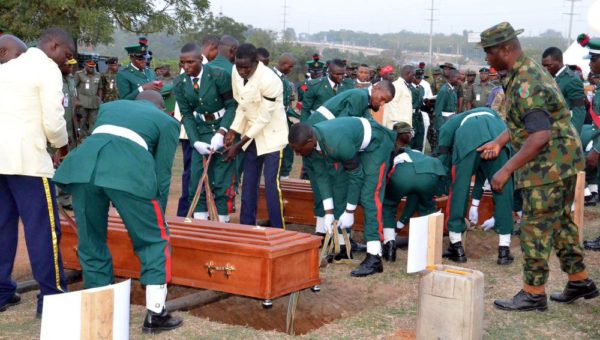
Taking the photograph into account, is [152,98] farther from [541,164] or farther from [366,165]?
[541,164]

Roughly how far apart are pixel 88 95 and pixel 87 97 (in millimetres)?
41

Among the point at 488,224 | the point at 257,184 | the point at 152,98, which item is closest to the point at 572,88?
the point at 488,224

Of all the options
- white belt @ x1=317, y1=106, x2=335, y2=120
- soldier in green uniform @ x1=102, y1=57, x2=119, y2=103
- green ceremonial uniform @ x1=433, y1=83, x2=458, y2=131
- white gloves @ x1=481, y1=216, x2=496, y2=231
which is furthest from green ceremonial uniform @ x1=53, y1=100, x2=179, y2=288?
green ceremonial uniform @ x1=433, y1=83, x2=458, y2=131

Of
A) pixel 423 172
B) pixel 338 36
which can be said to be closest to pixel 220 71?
pixel 423 172

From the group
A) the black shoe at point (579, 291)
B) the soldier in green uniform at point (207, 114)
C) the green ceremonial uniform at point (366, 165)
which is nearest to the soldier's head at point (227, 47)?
the soldier in green uniform at point (207, 114)

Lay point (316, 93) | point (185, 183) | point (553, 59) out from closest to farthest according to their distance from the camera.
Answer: point (185, 183)
point (553, 59)
point (316, 93)

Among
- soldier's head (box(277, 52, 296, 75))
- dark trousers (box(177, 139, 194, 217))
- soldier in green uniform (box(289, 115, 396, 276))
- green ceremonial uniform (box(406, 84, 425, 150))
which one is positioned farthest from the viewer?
green ceremonial uniform (box(406, 84, 425, 150))

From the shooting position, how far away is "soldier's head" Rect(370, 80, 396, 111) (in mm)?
6492

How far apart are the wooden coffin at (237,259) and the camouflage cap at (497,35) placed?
1.78 meters

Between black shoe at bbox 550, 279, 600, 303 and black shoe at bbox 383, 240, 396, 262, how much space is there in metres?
1.73

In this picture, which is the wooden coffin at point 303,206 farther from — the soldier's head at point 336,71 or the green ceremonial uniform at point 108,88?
the green ceremonial uniform at point 108,88

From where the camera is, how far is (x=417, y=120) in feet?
43.9

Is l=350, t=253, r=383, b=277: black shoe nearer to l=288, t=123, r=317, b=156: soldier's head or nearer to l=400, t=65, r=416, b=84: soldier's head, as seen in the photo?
l=288, t=123, r=317, b=156: soldier's head

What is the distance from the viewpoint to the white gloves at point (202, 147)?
6.74 m
